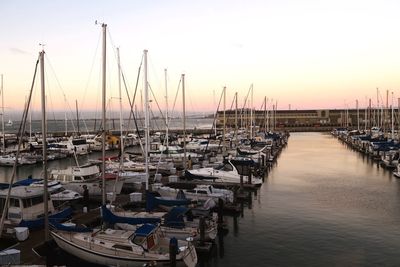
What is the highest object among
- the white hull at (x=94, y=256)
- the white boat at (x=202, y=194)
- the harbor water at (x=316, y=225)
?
the white boat at (x=202, y=194)

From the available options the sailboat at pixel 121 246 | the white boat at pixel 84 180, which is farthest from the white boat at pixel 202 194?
the sailboat at pixel 121 246

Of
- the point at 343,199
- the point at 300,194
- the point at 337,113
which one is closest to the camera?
the point at 343,199

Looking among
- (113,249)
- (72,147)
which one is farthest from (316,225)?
(72,147)

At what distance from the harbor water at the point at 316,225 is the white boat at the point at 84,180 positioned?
1094cm

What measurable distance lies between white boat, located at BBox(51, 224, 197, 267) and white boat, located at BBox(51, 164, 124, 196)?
13.1 metres

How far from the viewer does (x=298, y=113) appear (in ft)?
563

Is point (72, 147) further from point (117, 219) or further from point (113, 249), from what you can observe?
point (113, 249)

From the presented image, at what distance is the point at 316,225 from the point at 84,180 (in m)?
20.1

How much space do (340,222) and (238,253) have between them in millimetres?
9362

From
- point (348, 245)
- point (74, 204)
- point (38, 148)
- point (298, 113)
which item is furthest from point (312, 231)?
point (298, 113)

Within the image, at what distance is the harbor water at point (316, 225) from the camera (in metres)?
21.5

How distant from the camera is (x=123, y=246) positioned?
18.9 metres

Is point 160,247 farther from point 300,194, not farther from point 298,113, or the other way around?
point 298,113

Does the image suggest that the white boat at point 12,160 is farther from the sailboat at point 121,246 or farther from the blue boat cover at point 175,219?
the blue boat cover at point 175,219
